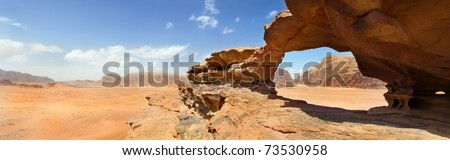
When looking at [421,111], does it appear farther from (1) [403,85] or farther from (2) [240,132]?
(2) [240,132]

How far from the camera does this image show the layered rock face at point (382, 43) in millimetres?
4211

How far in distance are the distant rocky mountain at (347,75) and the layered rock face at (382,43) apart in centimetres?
2814

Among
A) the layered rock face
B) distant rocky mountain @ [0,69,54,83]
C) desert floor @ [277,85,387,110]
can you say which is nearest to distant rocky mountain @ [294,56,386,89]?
desert floor @ [277,85,387,110]

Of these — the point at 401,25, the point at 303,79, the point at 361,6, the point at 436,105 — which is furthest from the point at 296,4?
the point at 303,79

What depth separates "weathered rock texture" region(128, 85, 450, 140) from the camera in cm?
424

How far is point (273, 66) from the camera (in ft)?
29.4

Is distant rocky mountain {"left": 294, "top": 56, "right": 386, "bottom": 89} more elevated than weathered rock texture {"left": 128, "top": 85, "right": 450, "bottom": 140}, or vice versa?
distant rocky mountain {"left": 294, "top": 56, "right": 386, "bottom": 89}

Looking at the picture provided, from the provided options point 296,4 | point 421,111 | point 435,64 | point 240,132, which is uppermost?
point 296,4

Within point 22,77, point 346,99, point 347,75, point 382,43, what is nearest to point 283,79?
point 347,75

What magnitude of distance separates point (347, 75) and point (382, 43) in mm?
32441

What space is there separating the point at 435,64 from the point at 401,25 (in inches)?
68.7

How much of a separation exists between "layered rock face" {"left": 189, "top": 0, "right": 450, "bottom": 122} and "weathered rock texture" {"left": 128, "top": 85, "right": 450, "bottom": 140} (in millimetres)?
1003

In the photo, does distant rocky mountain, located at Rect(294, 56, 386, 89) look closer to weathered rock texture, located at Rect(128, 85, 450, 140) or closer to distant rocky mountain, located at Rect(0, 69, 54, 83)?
weathered rock texture, located at Rect(128, 85, 450, 140)

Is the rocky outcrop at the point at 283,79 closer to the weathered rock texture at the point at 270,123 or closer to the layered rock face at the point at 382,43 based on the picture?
the layered rock face at the point at 382,43
